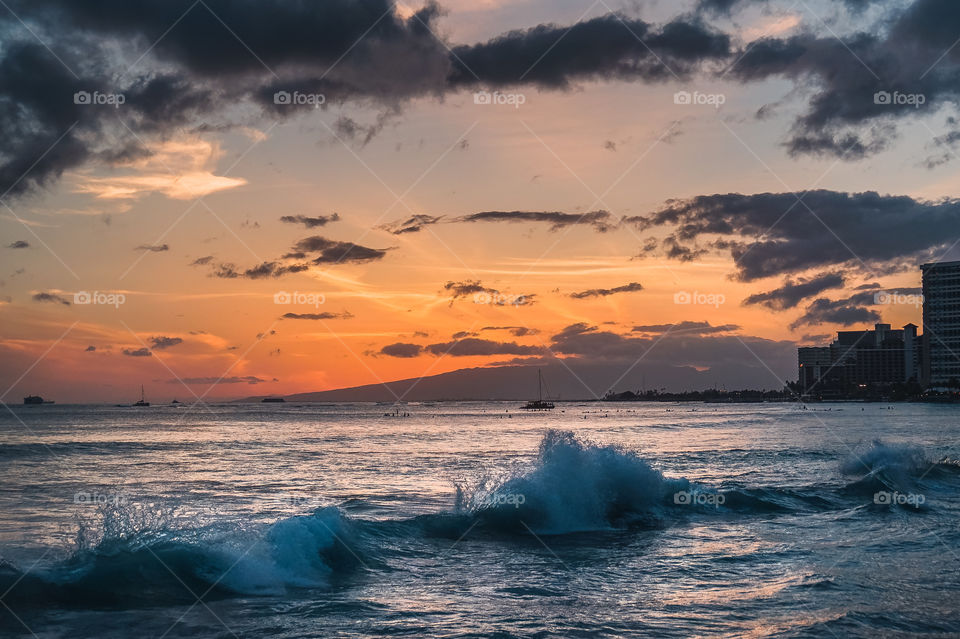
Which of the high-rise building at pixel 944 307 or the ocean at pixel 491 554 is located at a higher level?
the high-rise building at pixel 944 307

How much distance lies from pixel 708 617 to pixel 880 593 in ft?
12.2

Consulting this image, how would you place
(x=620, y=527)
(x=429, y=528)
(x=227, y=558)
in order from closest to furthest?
(x=227, y=558), (x=429, y=528), (x=620, y=527)

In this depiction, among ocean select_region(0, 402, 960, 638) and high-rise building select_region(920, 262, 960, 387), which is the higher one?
high-rise building select_region(920, 262, 960, 387)

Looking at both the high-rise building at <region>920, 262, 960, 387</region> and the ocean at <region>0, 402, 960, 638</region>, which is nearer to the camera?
the ocean at <region>0, 402, 960, 638</region>

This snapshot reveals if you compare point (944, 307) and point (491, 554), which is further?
point (944, 307)

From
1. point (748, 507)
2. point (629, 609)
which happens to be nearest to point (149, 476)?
point (748, 507)

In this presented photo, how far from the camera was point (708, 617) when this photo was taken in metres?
11.5

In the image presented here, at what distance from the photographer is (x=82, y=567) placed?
45.1ft

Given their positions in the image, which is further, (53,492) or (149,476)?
(149,476)

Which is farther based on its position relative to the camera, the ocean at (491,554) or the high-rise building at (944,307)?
the high-rise building at (944,307)

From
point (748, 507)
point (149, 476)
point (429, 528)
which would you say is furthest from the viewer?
point (149, 476)

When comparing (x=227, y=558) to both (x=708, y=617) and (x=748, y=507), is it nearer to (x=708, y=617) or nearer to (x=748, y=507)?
(x=708, y=617)

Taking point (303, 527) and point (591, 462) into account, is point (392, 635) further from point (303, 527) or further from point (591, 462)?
point (591, 462)

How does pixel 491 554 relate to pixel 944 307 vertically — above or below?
below
